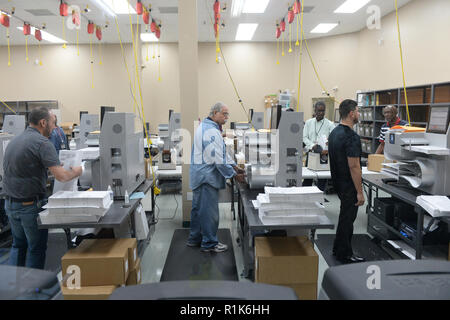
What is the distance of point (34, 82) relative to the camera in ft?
30.1

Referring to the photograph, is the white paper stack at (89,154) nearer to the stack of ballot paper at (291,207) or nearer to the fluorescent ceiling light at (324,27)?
the stack of ballot paper at (291,207)

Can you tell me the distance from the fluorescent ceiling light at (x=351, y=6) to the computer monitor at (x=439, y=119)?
4463mm

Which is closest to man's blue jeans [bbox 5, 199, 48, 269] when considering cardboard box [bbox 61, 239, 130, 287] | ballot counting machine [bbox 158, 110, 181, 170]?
cardboard box [bbox 61, 239, 130, 287]

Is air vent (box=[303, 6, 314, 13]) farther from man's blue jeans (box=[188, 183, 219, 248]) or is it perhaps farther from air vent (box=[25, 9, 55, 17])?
air vent (box=[25, 9, 55, 17])

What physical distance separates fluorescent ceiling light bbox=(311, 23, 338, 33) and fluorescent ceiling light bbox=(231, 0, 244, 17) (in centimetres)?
234

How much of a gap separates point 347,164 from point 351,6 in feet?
16.9

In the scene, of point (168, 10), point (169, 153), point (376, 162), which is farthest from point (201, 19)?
point (376, 162)

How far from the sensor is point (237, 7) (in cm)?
587

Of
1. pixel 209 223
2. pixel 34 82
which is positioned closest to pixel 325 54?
pixel 209 223

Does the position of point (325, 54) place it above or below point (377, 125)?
above

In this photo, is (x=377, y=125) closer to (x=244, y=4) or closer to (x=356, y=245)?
(x=244, y=4)

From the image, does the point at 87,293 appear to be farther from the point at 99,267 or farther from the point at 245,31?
the point at 245,31

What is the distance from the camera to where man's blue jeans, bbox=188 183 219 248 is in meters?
2.92
